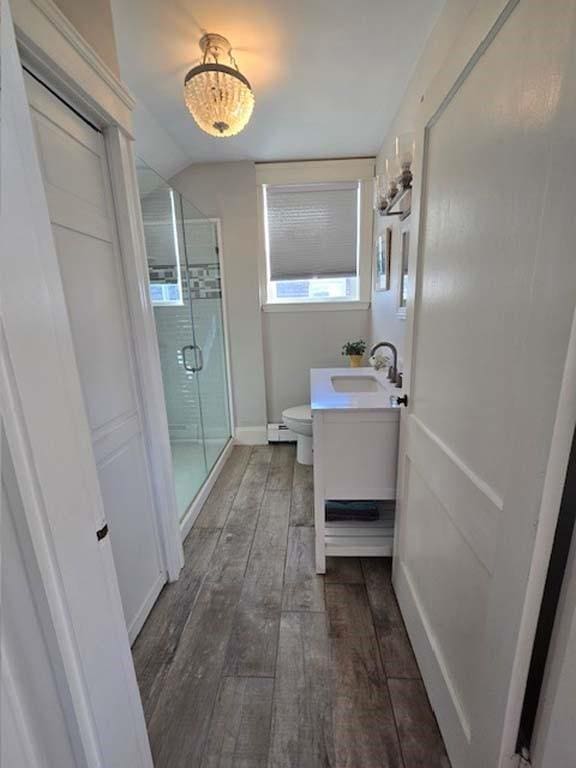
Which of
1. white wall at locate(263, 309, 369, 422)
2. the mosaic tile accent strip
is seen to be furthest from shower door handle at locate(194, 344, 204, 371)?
white wall at locate(263, 309, 369, 422)

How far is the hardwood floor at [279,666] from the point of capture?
1026mm

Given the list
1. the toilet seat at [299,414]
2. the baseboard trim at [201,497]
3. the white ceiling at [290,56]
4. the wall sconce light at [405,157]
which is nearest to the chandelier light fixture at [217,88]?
the white ceiling at [290,56]

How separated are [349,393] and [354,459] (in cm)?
45

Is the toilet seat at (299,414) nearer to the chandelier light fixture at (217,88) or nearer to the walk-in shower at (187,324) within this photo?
the walk-in shower at (187,324)

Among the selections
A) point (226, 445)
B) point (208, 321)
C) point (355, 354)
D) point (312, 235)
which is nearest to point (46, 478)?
point (355, 354)

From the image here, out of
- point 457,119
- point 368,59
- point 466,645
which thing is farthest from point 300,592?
point 368,59

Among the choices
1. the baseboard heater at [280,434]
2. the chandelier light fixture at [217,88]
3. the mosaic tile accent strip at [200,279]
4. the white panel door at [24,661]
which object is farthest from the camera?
the baseboard heater at [280,434]

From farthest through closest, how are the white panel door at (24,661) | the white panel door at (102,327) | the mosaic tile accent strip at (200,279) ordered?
1. the mosaic tile accent strip at (200,279)
2. the white panel door at (102,327)
3. the white panel door at (24,661)

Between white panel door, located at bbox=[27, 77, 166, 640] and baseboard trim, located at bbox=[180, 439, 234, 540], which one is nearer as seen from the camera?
white panel door, located at bbox=[27, 77, 166, 640]

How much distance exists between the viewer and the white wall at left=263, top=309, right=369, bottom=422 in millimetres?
3100

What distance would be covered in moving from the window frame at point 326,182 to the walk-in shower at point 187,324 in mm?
425

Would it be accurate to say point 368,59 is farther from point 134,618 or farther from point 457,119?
point 134,618

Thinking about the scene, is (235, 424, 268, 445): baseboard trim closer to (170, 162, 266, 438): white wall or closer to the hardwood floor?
(170, 162, 266, 438): white wall

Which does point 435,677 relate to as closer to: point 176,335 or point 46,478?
point 46,478
